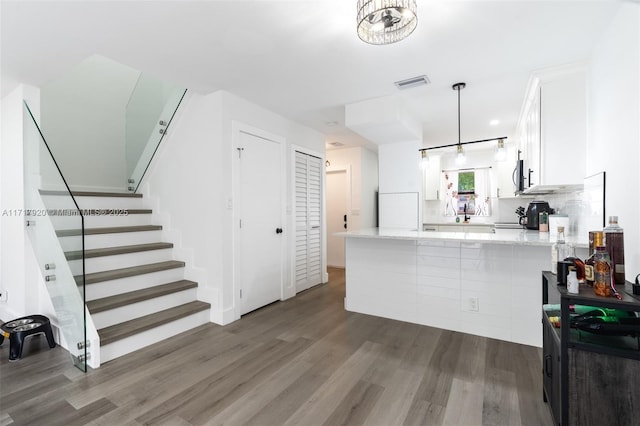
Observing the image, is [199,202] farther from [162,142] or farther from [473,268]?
[473,268]

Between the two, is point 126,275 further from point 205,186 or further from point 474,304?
point 474,304

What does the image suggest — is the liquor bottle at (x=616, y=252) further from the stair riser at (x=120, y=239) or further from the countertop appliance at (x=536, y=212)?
the stair riser at (x=120, y=239)

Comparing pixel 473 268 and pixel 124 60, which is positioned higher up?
pixel 124 60

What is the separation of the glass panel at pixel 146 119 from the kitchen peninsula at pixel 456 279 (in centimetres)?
271

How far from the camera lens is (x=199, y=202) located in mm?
3420

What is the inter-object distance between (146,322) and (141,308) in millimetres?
204

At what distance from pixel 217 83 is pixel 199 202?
1.29 m

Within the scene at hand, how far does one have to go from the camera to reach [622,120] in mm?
1863

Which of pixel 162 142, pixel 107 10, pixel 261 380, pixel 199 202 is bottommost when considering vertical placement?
pixel 261 380

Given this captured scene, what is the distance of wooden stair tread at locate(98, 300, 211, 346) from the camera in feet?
8.25

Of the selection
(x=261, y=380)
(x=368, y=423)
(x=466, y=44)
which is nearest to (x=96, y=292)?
(x=261, y=380)

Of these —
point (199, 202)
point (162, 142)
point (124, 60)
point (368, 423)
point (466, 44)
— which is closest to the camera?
point (368, 423)

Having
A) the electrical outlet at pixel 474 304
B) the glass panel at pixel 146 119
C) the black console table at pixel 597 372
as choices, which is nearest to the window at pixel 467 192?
the electrical outlet at pixel 474 304

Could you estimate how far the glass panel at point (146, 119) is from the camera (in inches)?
146
